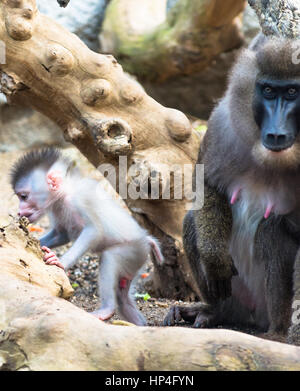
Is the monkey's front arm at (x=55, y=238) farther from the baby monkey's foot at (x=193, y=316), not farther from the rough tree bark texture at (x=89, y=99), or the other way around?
the baby monkey's foot at (x=193, y=316)

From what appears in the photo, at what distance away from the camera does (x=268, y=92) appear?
126 inches

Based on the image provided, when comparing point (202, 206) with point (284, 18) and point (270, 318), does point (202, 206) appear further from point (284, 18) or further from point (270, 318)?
point (284, 18)

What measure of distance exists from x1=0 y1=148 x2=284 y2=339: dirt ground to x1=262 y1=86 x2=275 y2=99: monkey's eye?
4.38ft

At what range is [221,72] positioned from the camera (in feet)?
28.5

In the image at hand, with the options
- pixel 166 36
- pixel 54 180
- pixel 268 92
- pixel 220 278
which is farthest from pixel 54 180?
pixel 166 36

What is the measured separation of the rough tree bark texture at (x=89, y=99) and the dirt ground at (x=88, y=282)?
2.21 ft

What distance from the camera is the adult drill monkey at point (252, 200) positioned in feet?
10.4

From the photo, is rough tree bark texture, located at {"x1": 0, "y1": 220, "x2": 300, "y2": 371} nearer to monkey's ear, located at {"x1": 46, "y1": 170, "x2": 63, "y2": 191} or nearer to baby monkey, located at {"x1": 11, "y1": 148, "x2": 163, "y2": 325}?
baby monkey, located at {"x1": 11, "y1": 148, "x2": 163, "y2": 325}

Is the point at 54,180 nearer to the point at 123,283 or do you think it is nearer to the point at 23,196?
the point at 23,196

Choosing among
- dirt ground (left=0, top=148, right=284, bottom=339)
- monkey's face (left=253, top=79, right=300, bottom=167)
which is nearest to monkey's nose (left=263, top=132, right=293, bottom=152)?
monkey's face (left=253, top=79, right=300, bottom=167)

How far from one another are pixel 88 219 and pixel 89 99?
35.1 inches

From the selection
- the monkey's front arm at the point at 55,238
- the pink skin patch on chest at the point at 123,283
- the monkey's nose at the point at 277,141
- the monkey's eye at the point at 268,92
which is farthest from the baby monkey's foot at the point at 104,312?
the monkey's eye at the point at 268,92
